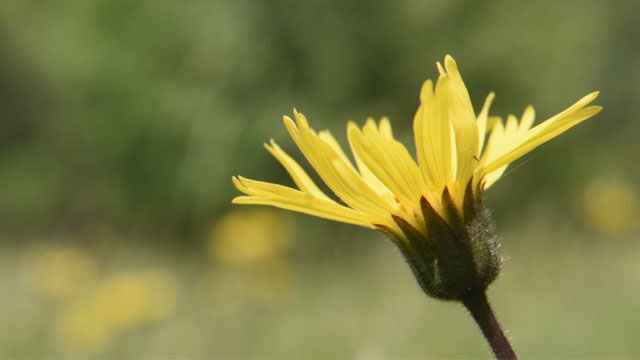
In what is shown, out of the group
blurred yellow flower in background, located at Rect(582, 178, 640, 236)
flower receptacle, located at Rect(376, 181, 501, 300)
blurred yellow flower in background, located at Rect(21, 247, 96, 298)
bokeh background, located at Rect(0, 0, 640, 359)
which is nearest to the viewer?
flower receptacle, located at Rect(376, 181, 501, 300)

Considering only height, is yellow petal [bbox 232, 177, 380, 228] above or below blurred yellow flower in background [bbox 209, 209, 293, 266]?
below

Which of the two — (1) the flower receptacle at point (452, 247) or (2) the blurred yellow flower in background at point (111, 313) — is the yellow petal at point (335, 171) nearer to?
(1) the flower receptacle at point (452, 247)

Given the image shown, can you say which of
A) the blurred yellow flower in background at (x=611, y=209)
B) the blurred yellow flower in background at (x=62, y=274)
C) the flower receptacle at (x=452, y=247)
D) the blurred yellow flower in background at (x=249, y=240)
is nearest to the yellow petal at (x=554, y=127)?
the flower receptacle at (x=452, y=247)

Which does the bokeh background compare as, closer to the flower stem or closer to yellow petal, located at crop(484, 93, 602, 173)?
the flower stem

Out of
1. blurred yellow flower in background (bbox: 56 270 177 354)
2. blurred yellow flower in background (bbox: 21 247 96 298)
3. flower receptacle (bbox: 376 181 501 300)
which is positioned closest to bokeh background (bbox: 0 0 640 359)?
blurred yellow flower in background (bbox: 21 247 96 298)

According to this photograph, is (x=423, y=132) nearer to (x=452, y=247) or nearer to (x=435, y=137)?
(x=435, y=137)
